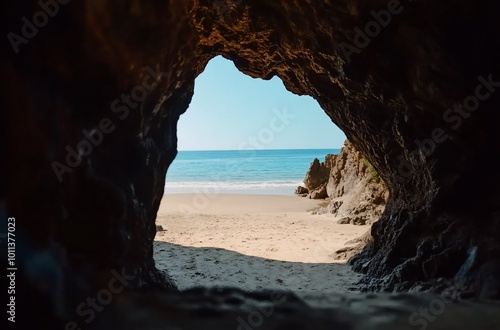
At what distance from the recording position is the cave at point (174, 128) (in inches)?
88.0

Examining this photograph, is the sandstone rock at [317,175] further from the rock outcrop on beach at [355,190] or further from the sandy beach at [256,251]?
the sandy beach at [256,251]

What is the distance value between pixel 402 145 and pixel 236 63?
3005 mm

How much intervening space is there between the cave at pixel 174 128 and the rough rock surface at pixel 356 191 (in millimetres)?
4017

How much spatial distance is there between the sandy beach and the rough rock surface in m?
0.51

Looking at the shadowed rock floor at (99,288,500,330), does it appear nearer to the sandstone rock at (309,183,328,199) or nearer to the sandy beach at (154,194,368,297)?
the sandy beach at (154,194,368,297)

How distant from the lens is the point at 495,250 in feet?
9.26

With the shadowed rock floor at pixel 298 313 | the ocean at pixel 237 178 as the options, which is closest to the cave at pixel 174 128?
the shadowed rock floor at pixel 298 313

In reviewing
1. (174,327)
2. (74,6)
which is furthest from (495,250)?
(74,6)

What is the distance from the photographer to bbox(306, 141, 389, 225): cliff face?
9.14 metres

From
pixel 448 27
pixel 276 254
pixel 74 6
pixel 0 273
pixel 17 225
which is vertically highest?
pixel 448 27

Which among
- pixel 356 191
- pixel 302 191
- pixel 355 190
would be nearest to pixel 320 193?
pixel 302 191

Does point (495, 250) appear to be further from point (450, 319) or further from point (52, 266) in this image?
point (52, 266)

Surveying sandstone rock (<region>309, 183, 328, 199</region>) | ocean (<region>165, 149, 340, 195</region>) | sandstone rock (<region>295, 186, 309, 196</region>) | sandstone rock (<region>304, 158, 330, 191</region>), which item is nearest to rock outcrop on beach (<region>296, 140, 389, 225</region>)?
sandstone rock (<region>309, 183, 328, 199</region>)

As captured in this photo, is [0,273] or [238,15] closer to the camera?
[0,273]
